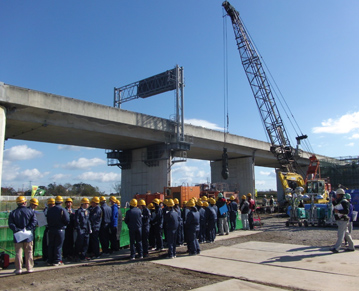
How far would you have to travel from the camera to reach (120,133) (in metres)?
28.2

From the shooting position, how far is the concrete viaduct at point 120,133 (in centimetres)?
2166

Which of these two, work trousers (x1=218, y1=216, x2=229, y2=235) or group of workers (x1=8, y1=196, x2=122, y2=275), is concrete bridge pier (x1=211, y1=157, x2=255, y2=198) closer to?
work trousers (x1=218, y1=216, x2=229, y2=235)

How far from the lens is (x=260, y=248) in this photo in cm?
1087

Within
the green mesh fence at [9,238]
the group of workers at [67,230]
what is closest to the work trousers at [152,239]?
the group of workers at [67,230]

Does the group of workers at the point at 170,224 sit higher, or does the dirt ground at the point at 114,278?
the group of workers at the point at 170,224

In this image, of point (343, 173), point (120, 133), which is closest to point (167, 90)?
point (120, 133)

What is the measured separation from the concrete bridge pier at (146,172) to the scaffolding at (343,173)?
31.7 m

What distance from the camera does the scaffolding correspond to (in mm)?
51062

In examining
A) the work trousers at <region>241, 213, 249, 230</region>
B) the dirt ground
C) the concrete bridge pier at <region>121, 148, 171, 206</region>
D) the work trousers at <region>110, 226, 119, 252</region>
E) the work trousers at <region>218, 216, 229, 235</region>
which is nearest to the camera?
the dirt ground

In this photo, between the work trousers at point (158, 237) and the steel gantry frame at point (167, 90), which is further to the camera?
the steel gantry frame at point (167, 90)

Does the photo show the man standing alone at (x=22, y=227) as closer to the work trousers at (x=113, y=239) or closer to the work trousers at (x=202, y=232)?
the work trousers at (x=113, y=239)

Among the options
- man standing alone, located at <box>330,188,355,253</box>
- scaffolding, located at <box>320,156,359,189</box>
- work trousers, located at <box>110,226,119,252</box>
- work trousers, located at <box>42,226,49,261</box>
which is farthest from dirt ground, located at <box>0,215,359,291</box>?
scaffolding, located at <box>320,156,359,189</box>

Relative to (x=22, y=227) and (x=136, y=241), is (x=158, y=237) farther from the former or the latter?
(x=22, y=227)

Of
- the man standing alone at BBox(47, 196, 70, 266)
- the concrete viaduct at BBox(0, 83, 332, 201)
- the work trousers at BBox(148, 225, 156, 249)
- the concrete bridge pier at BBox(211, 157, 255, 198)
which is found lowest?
the work trousers at BBox(148, 225, 156, 249)
